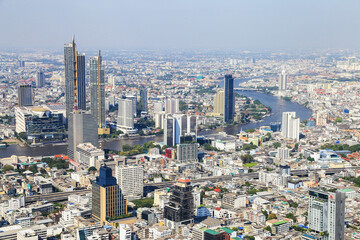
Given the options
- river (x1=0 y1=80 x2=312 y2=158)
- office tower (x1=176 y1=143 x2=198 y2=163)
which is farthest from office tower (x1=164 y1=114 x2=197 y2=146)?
office tower (x1=176 y1=143 x2=198 y2=163)

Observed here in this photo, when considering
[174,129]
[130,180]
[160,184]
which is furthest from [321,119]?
[130,180]

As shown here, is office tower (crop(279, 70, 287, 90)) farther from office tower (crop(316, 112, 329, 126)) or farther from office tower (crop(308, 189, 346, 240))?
office tower (crop(308, 189, 346, 240))

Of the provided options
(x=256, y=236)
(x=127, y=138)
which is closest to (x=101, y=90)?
(x=127, y=138)

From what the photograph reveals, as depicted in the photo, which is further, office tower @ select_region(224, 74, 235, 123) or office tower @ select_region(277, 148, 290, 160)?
office tower @ select_region(224, 74, 235, 123)

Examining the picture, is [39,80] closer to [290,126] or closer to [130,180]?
[290,126]

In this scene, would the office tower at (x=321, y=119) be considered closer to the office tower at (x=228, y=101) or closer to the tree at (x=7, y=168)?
the office tower at (x=228, y=101)
